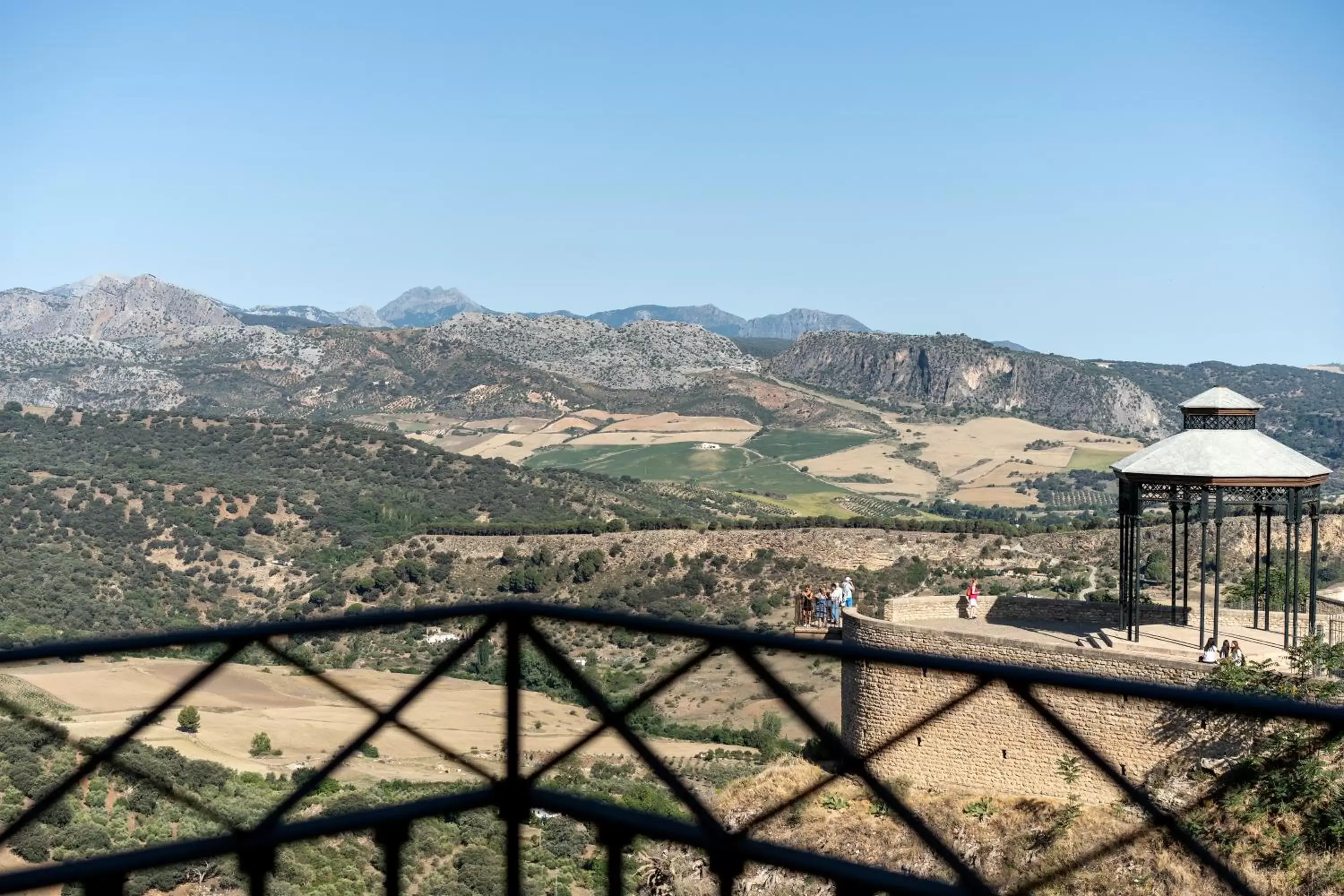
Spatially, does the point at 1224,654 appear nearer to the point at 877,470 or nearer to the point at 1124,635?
the point at 1124,635

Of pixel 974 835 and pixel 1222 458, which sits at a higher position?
pixel 1222 458

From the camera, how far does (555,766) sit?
416 centimetres

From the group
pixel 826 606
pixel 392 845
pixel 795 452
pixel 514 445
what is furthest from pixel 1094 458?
pixel 392 845

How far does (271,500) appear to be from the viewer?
6994cm

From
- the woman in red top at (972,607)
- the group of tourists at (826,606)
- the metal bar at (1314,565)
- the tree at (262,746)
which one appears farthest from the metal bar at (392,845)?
the woman in red top at (972,607)

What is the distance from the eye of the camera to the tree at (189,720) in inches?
236

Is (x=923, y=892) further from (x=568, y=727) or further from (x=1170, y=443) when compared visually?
(x=1170, y=443)

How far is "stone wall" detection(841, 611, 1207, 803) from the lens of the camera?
46.9 feet

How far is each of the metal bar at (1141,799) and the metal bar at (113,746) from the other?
6.89 ft

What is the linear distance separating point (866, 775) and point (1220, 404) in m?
15.6

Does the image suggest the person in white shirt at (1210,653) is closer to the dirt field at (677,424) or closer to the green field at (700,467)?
the green field at (700,467)

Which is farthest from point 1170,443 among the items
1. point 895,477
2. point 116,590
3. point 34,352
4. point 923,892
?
point 34,352

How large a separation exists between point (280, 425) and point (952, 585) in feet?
185

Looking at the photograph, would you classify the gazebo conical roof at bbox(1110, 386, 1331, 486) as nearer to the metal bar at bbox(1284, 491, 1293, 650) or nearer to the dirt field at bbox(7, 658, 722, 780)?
the metal bar at bbox(1284, 491, 1293, 650)
